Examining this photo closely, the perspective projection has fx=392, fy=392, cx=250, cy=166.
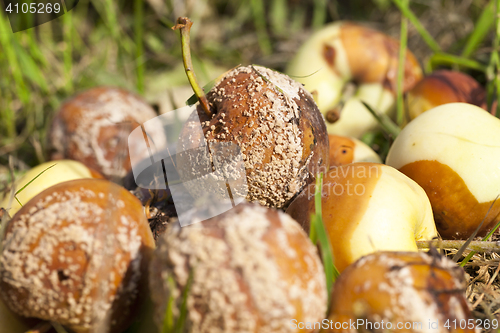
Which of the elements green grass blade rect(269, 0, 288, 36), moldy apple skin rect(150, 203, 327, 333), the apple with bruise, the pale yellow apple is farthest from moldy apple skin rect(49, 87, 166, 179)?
green grass blade rect(269, 0, 288, 36)

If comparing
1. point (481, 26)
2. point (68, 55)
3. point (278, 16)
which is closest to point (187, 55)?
point (68, 55)

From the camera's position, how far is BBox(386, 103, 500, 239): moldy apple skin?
1.48 metres

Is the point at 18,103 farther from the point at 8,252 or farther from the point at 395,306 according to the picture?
the point at 395,306

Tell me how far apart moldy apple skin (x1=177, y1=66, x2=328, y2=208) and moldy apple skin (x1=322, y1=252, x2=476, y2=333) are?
18.7 inches

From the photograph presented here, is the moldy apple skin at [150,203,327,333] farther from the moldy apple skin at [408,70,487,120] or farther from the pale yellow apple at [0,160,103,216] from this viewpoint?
the moldy apple skin at [408,70,487,120]

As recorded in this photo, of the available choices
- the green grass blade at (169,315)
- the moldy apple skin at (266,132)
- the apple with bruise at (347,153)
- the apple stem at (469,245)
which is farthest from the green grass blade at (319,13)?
the green grass blade at (169,315)

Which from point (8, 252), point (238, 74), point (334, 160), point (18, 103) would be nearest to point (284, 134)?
point (238, 74)

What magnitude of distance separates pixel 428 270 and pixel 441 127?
80 centimetres

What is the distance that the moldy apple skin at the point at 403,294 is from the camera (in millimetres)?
905

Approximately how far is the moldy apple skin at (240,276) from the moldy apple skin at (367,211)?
0.30 metres

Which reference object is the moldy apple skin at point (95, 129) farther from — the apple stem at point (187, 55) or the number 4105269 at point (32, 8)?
the number 4105269 at point (32, 8)

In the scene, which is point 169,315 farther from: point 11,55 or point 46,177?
point 11,55

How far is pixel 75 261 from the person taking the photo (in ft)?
3.34

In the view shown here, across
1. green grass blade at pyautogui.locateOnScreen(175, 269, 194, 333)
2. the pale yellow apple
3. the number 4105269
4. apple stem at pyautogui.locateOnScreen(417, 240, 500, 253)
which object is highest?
the number 4105269
